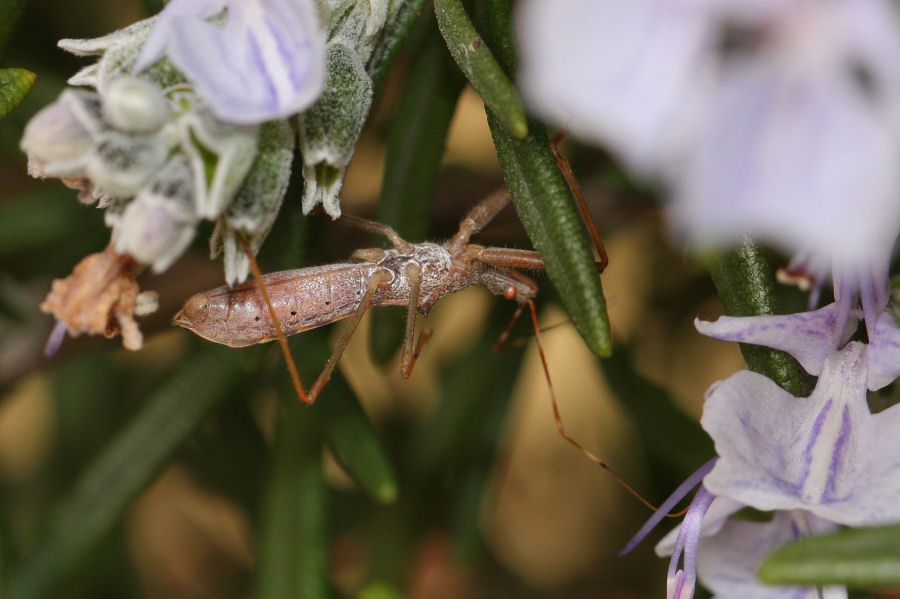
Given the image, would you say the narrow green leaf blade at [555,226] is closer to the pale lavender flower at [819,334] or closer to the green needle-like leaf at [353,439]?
the pale lavender flower at [819,334]

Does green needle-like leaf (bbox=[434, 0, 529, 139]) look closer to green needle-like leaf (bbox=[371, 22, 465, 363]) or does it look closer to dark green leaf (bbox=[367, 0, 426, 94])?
dark green leaf (bbox=[367, 0, 426, 94])

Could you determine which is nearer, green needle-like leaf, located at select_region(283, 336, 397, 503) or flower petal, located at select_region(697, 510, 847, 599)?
flower petal, located at select_region(697, 510, 847, 599)

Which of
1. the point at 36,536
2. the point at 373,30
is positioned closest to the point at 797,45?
the point at 373,30

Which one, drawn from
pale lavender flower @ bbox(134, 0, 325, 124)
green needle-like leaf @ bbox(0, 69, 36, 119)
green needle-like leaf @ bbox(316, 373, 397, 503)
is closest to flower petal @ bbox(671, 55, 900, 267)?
pale lavender flower @ bbox(134, 0, 325, 124)

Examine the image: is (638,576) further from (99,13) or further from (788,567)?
(99,13)

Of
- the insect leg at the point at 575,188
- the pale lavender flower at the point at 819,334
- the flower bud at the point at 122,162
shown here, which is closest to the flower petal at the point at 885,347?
the pale lavender flower at the point at 819,334

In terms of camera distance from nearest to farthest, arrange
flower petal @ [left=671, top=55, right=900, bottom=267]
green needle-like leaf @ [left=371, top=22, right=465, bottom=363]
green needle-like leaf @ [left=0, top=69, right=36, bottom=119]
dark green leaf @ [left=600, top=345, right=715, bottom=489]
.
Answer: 1. flower petal @ [left=671, top=55, right=900, bottom=267]
2. green needle-like leaf @ [left=0, top=69, right=36, bottom=119]
3. green needle-like leaf @ [left=371, top=22, right=465, bottom=363]
4. dark green leaf @ [left=600, top=345, right=715, bottom=489]
